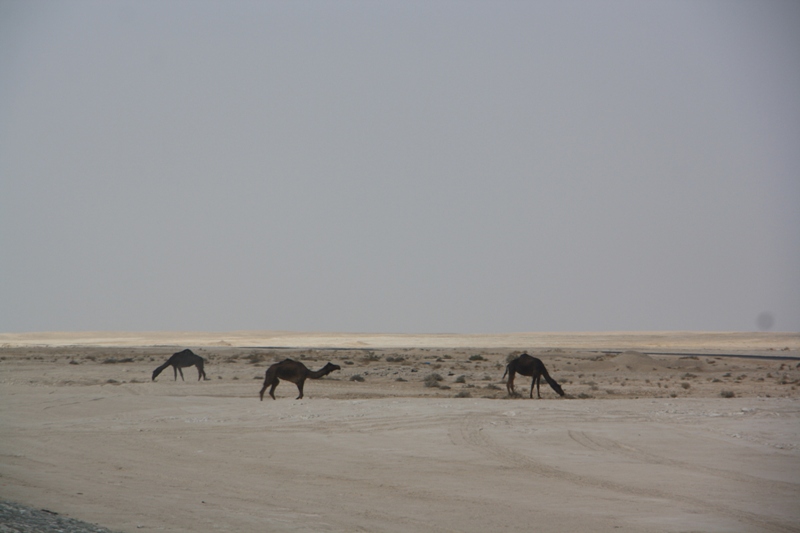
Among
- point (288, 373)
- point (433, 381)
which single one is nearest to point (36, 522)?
point (288, 373)

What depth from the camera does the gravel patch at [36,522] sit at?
9363 mm

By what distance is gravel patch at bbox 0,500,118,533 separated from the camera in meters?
9.36

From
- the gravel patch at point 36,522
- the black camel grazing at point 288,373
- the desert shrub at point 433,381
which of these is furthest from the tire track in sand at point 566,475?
the desert shrub at point 433,381

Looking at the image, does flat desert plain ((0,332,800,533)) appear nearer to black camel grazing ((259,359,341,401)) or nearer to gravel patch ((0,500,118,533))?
gravel patch ((0,500,118,533))

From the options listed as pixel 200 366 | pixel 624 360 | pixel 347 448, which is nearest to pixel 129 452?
pixel 347 448

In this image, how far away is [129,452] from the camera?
54.7ft

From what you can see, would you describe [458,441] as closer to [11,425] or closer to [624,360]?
[11,425]

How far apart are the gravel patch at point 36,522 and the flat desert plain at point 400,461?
1.50 feet

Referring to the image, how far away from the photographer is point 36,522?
32.1ft

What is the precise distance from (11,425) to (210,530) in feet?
38.3

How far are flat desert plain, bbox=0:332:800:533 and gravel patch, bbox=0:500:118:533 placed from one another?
0.46 metres

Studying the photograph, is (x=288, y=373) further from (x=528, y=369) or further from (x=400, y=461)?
(x=400, y=461)

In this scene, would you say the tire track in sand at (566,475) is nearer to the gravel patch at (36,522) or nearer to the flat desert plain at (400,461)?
the flat desert plain at (400,461)

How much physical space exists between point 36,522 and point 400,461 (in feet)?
24.1
